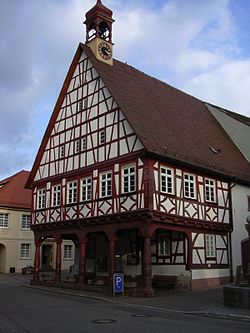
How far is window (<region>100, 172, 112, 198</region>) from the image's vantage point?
2536 cm

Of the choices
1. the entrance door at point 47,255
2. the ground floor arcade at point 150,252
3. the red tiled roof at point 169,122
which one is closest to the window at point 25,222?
the entrance door at point 47,255

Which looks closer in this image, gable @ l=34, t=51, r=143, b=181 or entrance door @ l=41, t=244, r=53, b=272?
gable @ l=34, t=51, r=143, b=181

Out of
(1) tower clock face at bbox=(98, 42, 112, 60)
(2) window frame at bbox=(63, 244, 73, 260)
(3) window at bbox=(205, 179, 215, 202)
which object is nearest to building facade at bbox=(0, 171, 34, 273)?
(2) window frame at bbox=(63, 244, 73, 260)

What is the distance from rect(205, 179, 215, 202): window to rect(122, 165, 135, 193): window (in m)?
5.05

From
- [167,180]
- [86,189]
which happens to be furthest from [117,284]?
[86,189]

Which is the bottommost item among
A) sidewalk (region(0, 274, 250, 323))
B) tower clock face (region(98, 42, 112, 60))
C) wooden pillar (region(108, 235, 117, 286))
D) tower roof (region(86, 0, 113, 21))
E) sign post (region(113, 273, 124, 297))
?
sidewalk (region(0, 274, 250, 323))

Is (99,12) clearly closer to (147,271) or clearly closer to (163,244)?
(163,244)

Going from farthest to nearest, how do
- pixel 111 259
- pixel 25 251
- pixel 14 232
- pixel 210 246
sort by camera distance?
1. pixel 25 251
2. pixel 14 232
3. pixel 210 246
4. pixel 111 259

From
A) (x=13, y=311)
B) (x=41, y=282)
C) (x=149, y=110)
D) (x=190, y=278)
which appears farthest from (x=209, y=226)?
(x=13, y=311)

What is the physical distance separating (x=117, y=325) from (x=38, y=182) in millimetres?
20633

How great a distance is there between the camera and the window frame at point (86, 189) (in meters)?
27.1

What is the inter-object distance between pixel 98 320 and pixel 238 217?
54.7 ft

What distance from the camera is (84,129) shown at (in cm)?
2855

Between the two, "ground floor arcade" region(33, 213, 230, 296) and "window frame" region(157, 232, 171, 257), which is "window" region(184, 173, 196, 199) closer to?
"ground floor arcade" region(33, 213, 230, 296)
